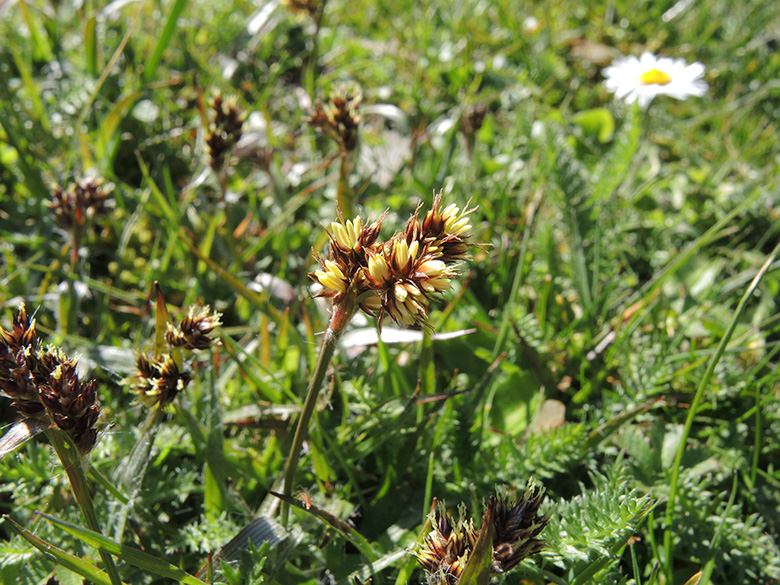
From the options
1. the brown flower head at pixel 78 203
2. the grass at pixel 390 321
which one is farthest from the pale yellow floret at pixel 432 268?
the brown flower head at pixel 78 203

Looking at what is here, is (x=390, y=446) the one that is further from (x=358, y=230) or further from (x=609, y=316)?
(x=609, y=316)

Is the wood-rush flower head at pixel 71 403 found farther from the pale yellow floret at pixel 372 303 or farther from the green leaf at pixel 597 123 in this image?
the green leaf at pixel 597 123

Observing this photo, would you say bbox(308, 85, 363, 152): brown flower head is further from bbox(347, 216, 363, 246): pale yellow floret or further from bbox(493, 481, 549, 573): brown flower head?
bbox(493, 481, 549, 573): brown flower head

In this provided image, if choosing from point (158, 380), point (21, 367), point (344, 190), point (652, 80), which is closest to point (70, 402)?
point (21, 367)

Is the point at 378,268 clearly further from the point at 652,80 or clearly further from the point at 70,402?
the point at 652,80

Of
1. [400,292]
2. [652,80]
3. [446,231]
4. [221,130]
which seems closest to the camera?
[400,292]

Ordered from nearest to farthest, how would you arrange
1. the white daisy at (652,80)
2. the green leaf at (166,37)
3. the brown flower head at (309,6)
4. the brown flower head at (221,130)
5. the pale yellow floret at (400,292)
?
the pale yellow floret at (400,292) → the brown flower head at (221,130) → the green leaf at (166,37) → the brown flower head at (309,6) → the white daisy at (652,80)

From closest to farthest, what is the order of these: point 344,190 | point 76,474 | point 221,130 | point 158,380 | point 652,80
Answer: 1. point 76,474
2. point 158,380
3. point 344,190
4. point 221,130
5. point 652,80
